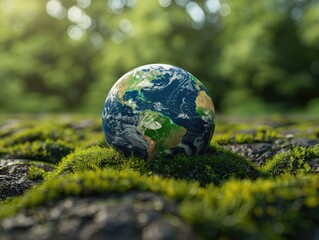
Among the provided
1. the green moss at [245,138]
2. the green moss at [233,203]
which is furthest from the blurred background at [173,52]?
the green moss at [233,203]

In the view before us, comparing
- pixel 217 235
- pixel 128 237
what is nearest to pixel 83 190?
pixel 128 237

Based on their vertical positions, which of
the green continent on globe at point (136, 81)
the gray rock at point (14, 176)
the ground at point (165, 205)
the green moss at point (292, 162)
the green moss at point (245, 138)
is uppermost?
the green continent on globe at point (136, 81)

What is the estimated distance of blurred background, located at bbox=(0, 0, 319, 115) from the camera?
2211cm

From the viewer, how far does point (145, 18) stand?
23.1m

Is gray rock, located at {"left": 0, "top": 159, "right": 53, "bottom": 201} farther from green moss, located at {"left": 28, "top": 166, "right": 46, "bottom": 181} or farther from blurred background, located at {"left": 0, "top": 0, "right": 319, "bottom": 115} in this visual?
blurred background, located at {"left": 0, "top": 0, "right": 319, "bottom": 115}

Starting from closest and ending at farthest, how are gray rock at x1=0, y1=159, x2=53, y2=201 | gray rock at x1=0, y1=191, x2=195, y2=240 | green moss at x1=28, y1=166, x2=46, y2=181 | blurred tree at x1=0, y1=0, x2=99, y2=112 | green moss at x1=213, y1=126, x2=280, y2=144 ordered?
gray rock at x1=0, y1=191, x2=195, y2=240 → gray rock at x1=0, y1=159, x2=53, y2=201 → green moss at x1=28, y1=166, x2=46, y2=181 → green moss at x1=213, y1=126, x2=280, y2=144 → blurred tree at x1=0, y1=0, x2=99, y2=112

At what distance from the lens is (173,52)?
76.0 feet

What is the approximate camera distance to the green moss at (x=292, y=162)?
276 inches

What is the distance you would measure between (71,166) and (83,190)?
2.31 metres

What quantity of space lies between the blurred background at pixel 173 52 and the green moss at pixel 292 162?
13.4 meters

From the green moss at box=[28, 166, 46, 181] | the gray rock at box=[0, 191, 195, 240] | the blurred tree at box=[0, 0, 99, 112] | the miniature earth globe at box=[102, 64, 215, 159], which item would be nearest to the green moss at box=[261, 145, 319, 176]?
the miniature earth globe at box=[102, 64, 215, 159]

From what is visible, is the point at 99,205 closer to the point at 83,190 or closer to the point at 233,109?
the point at 83,190

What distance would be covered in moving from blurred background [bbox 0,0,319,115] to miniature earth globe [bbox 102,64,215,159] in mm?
13944

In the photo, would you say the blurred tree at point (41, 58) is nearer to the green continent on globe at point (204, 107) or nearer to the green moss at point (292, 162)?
the green continent on globe at point (204, 107)
